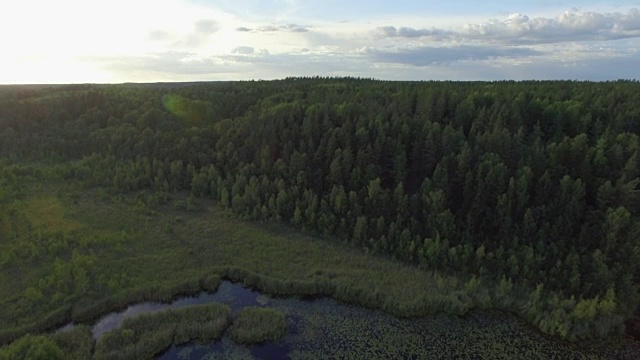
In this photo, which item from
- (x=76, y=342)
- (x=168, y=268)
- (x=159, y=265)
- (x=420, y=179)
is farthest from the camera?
(x=420, y=179)

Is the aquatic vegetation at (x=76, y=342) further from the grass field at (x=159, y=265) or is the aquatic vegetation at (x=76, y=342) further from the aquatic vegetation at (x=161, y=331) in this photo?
the grass field at (x=159, y=265)

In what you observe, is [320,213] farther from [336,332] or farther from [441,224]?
[336,332]

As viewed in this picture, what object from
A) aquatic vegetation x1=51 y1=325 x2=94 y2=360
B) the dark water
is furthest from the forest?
aquatic vegetation x1=51 y1=325 x2=94 y2=360

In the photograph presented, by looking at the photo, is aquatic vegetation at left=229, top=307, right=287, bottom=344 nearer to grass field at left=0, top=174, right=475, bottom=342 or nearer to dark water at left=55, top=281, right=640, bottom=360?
dark water at left=55, top=281, right=640, bottom=360

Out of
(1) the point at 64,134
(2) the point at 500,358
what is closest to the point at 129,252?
(2) the point at 500,358

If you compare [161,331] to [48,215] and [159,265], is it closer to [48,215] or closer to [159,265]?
[159,265]

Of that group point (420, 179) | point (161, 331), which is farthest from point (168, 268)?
point (420, 179)
